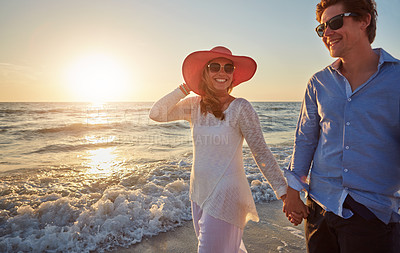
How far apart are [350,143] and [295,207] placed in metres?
0.68

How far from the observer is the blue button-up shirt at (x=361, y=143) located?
4.99 feet

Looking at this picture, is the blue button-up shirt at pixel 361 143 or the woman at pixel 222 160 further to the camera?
the woman at pixel 222 160

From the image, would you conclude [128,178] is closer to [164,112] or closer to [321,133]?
[164,112]

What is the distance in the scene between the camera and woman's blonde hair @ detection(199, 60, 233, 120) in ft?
7.72

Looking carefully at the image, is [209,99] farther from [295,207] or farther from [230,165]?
[295,207]

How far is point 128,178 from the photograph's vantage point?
673 cm

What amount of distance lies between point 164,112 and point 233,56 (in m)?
0.92

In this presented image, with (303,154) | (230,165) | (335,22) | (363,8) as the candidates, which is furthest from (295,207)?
(363,8)

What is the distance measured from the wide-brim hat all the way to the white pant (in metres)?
1.29

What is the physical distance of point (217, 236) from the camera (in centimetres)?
212

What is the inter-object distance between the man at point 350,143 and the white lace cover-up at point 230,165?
12.5 inches

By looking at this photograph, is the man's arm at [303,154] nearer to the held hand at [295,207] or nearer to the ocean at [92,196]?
the held hand at [295,207]

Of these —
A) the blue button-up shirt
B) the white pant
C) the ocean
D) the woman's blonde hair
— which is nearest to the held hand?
the blue button-up shirt

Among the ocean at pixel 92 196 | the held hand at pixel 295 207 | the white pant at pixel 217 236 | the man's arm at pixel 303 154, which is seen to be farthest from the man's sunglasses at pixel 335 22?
the ocean at pixel 92 196
